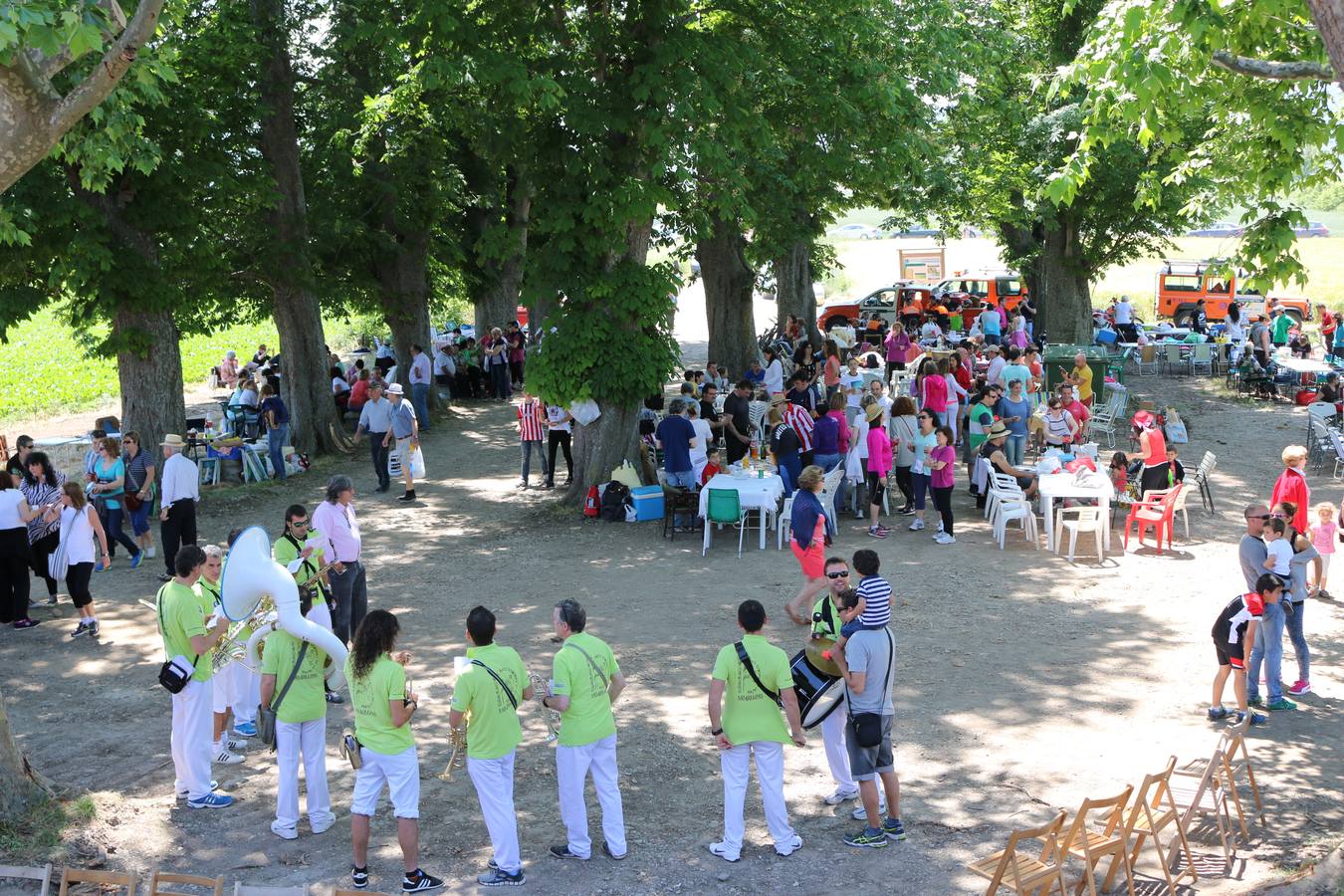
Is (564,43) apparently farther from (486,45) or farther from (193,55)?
(193,55)

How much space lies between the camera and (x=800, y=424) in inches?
579

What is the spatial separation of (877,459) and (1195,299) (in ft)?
81.7

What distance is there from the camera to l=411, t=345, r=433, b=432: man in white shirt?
22.5 m

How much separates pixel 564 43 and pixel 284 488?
7.59 m

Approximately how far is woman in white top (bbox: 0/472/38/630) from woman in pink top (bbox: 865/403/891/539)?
8607 mm

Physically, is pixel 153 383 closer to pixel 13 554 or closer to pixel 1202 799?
pixel 13 554

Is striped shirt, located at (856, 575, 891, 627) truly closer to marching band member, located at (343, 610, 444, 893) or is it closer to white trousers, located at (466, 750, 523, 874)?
white trousers, located at (466, 750, 523, 874)

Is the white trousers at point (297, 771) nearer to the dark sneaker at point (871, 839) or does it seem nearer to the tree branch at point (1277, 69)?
the dark sneaker at point (871, 839)

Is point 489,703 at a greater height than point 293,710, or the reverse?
point 489,703

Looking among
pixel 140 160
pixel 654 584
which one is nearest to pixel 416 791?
pixel 654 584

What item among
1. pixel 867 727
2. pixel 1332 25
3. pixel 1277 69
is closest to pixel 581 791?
pixel 867 727

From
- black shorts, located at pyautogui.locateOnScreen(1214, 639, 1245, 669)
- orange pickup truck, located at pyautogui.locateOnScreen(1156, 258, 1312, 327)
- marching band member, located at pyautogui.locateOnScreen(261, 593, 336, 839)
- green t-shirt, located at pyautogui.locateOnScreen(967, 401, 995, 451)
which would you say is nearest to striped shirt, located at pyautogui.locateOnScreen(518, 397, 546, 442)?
green t-shirt, located at pyautogui.locateOnScreen(967, 401, 995, 451)

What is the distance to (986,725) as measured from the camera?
343 inches

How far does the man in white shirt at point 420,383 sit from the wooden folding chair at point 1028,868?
17.4 m
